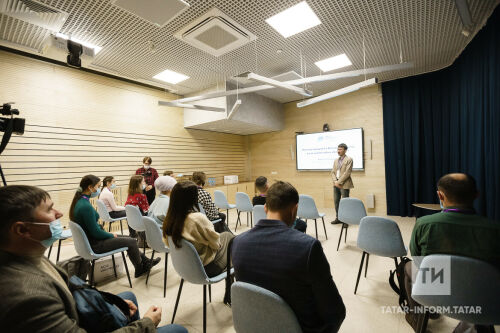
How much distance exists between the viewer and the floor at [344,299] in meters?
1.96

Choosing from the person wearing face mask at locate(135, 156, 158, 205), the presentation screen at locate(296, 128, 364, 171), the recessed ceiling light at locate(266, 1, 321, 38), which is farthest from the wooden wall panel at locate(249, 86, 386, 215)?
the person wearing face mask at locate(135, 156, 158, 205)

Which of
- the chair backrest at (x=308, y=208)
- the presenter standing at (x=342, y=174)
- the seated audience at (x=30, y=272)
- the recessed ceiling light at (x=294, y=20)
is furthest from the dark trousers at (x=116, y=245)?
the presenter standing at (x=342, y=174)

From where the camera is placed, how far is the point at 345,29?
3410 mm

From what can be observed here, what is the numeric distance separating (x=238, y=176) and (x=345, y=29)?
5.81 metres

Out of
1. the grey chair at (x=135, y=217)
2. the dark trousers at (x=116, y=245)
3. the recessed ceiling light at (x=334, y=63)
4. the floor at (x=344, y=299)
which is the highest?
the recessed ceiling light at (x=334, y=63)

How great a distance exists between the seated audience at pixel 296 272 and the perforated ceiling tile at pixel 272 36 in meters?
2.87

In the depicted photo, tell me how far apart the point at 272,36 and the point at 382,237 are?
3.16 metres

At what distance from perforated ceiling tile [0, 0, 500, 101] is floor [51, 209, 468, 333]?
131 inches

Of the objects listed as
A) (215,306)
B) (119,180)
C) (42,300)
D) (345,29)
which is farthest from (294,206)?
(119,180)

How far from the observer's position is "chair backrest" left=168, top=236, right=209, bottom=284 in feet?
5.78

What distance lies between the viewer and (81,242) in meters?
2.32

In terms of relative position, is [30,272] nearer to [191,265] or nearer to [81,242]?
[191,265]

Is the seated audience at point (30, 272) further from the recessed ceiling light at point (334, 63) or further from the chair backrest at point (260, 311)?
the recessed ceiling light at point (334, 63)

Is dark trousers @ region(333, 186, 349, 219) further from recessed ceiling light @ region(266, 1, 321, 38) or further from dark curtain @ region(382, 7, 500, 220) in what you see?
recessed ceiling light @ region(266, 1, 321, 38)
